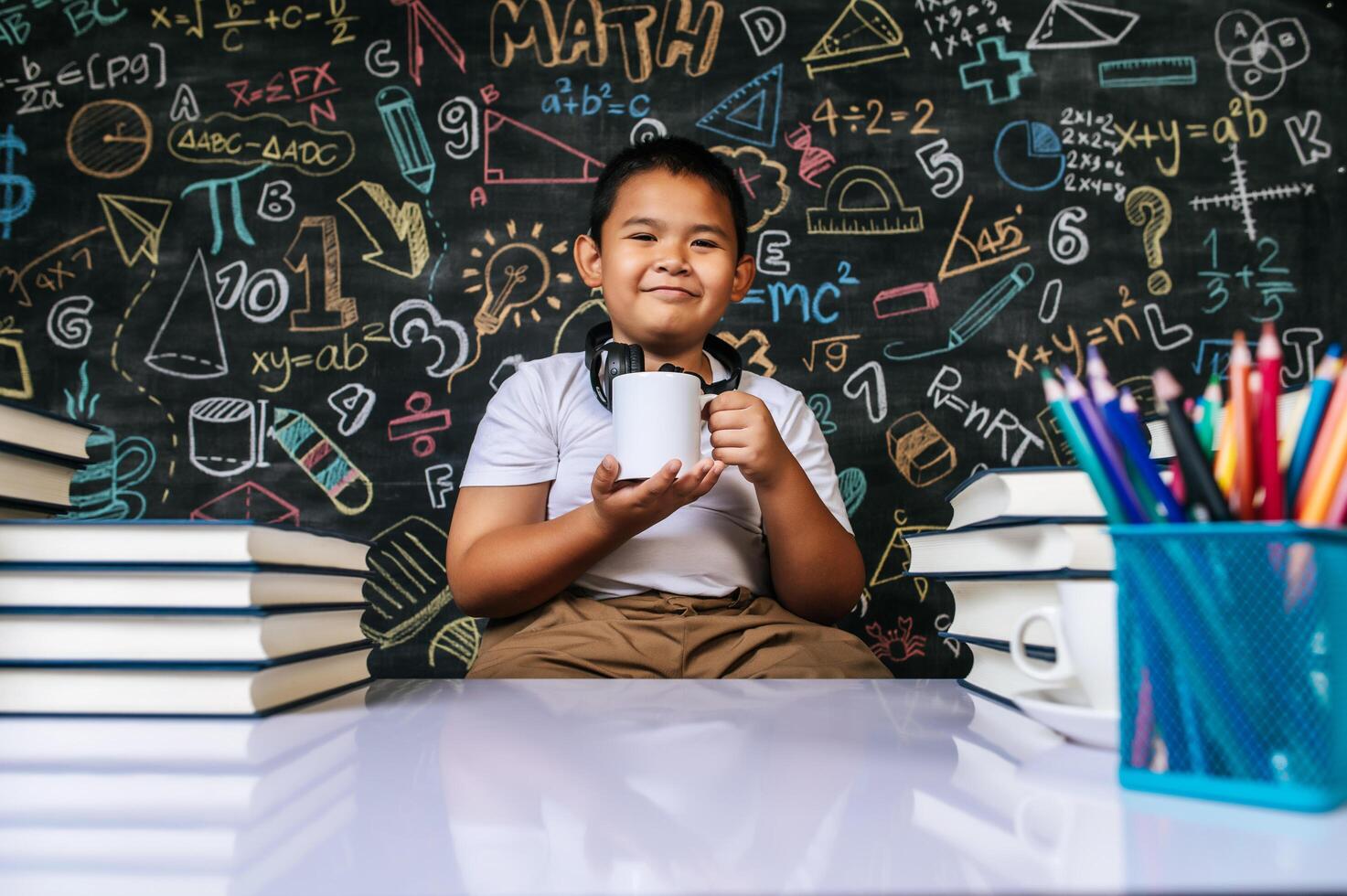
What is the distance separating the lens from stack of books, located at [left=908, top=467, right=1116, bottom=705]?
0.63m

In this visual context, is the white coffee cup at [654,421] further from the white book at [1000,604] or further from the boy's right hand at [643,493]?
the white book at [1000,604]

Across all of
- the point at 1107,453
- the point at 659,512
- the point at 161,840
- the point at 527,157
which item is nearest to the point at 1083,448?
the point at 1107,453

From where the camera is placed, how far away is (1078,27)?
2404mm

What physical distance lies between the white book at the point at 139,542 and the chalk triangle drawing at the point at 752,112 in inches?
77.4

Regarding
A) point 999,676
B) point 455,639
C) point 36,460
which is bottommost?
point 455,639

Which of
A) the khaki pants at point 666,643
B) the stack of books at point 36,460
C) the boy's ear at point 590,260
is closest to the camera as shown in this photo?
the stack of books at point 36,460

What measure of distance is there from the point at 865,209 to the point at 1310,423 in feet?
6.76

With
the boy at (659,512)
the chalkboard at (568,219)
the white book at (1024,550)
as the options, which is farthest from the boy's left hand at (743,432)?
the chalkboard at (568,219)

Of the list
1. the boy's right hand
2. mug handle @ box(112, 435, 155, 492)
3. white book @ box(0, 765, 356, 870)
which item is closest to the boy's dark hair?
the boy's right hand

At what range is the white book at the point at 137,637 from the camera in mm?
620

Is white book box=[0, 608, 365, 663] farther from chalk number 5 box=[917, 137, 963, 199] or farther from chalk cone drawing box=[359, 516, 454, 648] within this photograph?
chalk number 5 box=[917, 137, 963, 199]

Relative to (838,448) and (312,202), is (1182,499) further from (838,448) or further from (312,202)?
(312,202)

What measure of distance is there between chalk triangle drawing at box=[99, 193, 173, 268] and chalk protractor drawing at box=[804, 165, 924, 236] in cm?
158

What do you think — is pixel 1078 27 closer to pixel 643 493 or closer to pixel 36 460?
pixel 643 493
